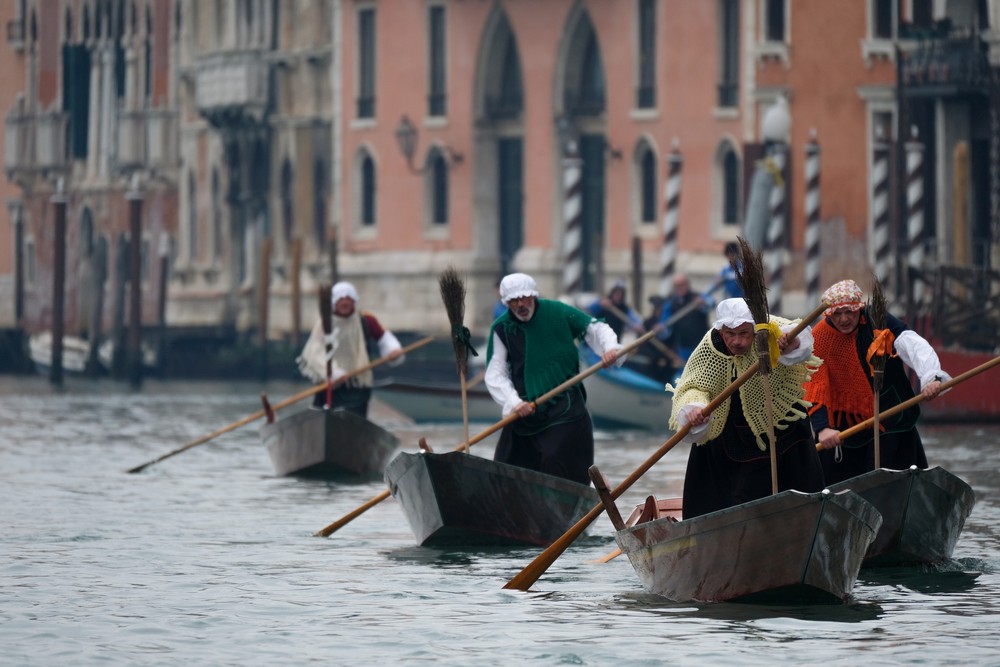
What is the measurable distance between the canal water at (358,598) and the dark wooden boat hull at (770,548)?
0.13 metres

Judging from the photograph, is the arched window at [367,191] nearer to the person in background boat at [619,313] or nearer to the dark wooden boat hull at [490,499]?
the person in background boat at [619,313]

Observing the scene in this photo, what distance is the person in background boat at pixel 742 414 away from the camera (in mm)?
13281

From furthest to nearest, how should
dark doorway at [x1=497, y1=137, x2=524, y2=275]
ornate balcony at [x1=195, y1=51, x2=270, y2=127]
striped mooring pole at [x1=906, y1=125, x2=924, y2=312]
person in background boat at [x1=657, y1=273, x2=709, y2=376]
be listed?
ornate balcony at [x1=195, y1=51, x2=270, y2=127]
dark doorway at [x1=497, y1=137, x2=524, y2=275]
striped mooring pole at [x1=906, y1=125, x2=924, y2=312]
person in background boat at [x1=657, y1=273, x2=709, y2=376]

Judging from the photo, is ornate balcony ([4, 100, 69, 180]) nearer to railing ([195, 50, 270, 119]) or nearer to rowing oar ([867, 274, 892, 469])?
railing ([195, 50, 270, 119])

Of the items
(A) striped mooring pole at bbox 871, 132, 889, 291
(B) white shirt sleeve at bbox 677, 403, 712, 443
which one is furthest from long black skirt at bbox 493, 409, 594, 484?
(A) striped mooring pole at bbox 871, 132, 889, 291

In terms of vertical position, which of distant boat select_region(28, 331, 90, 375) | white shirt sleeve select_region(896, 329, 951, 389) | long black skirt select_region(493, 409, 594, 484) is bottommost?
distant boat select_region(28, 331, 90, 375)

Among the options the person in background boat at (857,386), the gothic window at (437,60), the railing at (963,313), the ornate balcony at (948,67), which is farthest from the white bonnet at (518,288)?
the gothic window at (437,60)

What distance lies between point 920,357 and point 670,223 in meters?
23.8

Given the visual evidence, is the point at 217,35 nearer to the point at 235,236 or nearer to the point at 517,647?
the point at 235,236

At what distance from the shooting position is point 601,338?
16594 mm

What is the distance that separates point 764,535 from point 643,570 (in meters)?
1.12

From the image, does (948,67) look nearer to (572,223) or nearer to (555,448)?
(572,223)

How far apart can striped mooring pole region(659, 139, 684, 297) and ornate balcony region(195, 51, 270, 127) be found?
1190cm

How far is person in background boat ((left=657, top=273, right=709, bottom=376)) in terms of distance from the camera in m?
28.6
